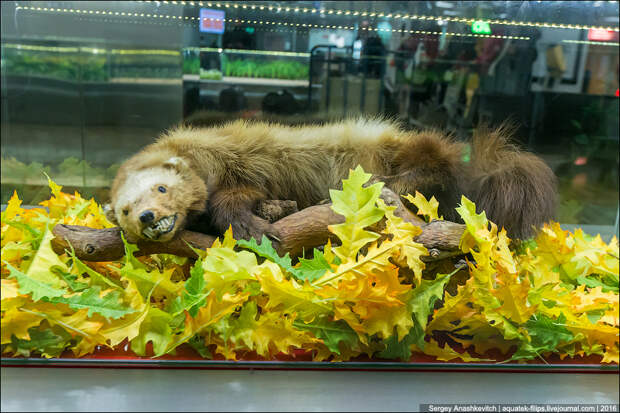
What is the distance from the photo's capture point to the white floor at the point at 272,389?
2.62 feet

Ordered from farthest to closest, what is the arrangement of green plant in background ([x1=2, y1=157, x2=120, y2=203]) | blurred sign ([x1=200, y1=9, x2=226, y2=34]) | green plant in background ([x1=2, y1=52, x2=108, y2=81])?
1. green plant in background ([x1=2, y1=52, x2=108, y2=81])
2. green plant in background ([x1=2, y1=157, x2=120, y2=203])
3. blurred sign ([x1=200, y1=9, x2=226, y2=34])

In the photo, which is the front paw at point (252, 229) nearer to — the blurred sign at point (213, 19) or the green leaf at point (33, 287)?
the green leaf at point (33, 287)

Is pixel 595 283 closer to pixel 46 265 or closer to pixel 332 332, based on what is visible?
pixel 332 332

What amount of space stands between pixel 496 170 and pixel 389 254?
0.49 meters

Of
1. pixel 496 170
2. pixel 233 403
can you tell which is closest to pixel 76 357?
pixel 233 403

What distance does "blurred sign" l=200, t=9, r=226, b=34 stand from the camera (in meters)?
1.27

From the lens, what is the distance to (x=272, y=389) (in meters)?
0.84

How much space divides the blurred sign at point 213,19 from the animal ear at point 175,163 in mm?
361

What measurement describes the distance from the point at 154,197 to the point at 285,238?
0.26 meters

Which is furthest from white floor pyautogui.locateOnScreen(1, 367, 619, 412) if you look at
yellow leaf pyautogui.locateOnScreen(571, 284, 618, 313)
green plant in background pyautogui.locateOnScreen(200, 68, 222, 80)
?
green plant in background pyautogui.locateOnScreen(200, 68, 222, 80)

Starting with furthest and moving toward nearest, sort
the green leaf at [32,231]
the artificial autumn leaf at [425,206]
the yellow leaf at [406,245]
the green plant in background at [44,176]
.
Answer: the green plant in background at [44,176], the artificial autumn leaf at [425,206], the green leaf at [32,231], the yellow leaf at [406,245]

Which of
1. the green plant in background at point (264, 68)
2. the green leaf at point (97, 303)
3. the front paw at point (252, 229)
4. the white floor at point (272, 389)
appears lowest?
the white floor at point (272, 389)

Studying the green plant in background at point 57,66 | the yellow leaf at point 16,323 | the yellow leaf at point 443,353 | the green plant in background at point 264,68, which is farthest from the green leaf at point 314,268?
the green plant in background at point 57,66

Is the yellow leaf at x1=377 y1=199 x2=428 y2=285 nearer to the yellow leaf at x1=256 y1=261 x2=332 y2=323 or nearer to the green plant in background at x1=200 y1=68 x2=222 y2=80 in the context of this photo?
the yellow leaf at x1=256 y1=261 x2=332 y2=323
